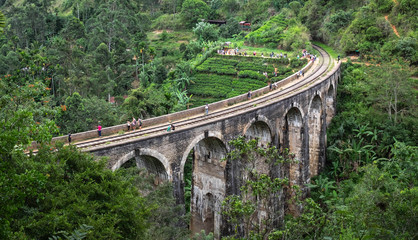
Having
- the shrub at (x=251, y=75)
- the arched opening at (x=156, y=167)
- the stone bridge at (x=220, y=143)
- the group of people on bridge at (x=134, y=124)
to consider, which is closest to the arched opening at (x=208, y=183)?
the stone bridge at (x=220, y=143)

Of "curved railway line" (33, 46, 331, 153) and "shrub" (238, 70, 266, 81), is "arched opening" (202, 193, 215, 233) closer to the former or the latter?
"curved railway line" (33, 46, 331, 153)

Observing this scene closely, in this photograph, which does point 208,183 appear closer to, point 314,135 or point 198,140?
point 198,140

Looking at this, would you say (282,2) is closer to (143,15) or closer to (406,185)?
(143,15)

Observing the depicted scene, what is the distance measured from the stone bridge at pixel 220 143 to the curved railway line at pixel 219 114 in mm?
265

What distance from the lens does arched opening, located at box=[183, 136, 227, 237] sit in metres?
25.3

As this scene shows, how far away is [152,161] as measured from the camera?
21.1 metres

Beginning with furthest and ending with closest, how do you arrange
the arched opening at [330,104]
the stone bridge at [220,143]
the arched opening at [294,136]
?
the arched opening at [330,104], the arched opening at [294,136], the stone bridge at [220,143]

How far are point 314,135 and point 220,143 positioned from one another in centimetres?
1612

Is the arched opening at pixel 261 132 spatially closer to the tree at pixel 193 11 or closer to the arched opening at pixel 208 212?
the arched opening at pixel 208 212

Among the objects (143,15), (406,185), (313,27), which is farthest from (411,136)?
(143,15)

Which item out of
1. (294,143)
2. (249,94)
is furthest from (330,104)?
(249,94)

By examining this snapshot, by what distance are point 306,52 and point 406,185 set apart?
3201cm

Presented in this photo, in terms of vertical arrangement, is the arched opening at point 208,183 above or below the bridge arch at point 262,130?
below

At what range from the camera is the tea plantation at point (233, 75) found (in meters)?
49.9
